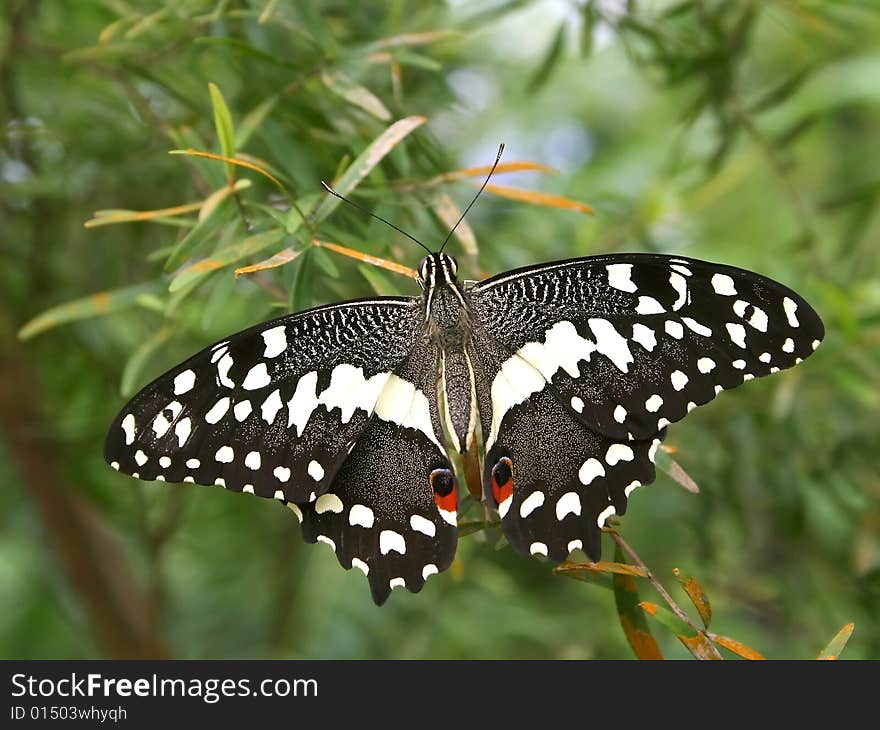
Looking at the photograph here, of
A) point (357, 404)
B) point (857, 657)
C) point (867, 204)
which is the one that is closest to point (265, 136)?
point (357, 404)

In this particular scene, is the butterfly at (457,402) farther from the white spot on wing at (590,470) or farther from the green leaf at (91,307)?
the green leaf at (91,307)

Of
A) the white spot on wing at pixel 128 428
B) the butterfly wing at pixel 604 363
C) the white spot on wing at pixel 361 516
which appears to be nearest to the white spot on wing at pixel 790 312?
the butterfly wing at pixel 604 363

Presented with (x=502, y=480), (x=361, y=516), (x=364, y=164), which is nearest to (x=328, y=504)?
(x=361, y=516)

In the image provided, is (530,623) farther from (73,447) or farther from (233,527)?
(73,447)

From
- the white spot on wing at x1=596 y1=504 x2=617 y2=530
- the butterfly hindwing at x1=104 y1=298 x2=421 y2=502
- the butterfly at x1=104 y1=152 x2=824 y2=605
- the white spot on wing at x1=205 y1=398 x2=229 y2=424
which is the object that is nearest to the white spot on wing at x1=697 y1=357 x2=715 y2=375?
the butterfly at x1=104 y1=152 x2=824 y2=605

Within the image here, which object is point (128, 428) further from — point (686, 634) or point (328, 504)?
point (686, 634)

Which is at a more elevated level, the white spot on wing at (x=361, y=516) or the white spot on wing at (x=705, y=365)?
the white spot on wing at (x=705, y=365)

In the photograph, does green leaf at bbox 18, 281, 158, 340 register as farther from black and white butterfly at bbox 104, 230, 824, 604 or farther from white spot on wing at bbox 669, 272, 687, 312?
white spot on wing at bbox 669, 272, 687, 312

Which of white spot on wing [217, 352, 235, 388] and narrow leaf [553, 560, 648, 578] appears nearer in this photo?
narrow leaf [553, 560, 648, 578]
